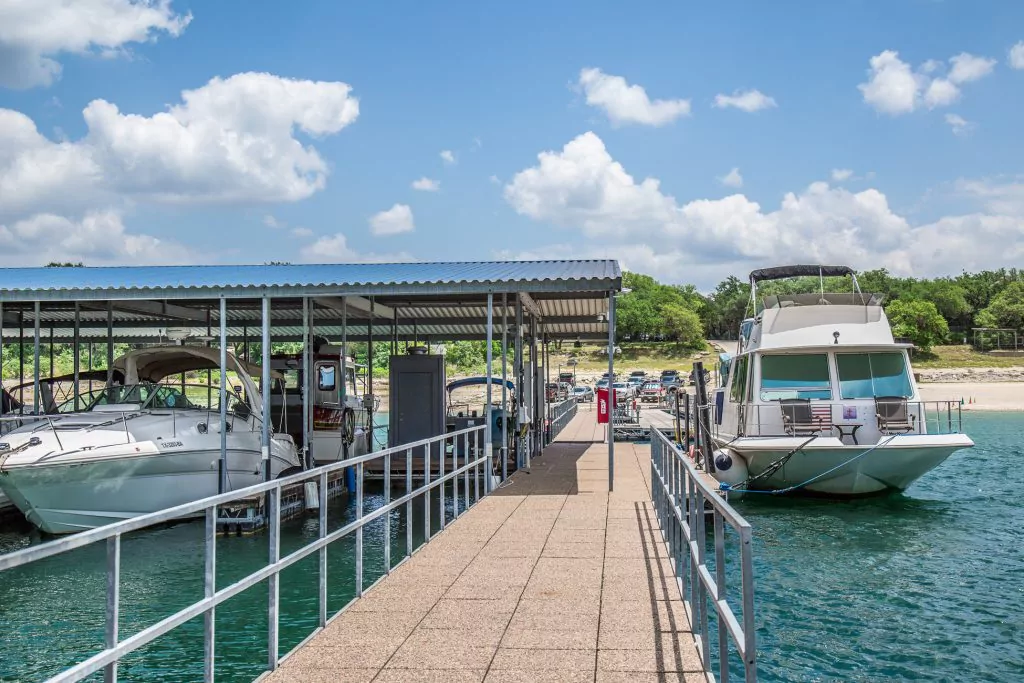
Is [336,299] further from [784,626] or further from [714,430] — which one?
[784,626]

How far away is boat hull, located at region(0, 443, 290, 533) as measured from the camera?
13.6m

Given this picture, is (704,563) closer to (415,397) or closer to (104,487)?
(104,487)

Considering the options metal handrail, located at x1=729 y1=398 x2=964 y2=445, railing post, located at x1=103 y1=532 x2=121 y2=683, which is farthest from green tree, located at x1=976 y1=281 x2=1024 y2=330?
railing post, located at x1=103 y1=532 x2=121 y2=683

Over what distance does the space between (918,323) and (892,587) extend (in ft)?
278

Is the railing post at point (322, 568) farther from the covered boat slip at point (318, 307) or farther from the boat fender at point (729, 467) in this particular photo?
the boat fender at point (729, 467)

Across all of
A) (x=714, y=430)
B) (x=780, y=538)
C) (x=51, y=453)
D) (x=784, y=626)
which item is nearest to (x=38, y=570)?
(x=51, y=453)

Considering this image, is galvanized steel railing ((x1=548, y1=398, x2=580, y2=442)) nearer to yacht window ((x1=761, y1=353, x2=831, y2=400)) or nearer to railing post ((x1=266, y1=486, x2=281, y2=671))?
yacht window ((x1=761, y1=353, x2=831, y2=400))

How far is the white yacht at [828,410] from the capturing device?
1633 cm

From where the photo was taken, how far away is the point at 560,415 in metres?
30.1

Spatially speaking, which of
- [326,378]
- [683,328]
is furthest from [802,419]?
[683,328]

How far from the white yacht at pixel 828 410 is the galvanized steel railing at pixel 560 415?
794cm

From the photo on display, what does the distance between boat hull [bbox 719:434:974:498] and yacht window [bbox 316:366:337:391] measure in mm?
8033

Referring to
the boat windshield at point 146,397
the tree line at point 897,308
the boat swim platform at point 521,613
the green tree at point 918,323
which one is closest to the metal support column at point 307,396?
the boat windshield at point 146,397

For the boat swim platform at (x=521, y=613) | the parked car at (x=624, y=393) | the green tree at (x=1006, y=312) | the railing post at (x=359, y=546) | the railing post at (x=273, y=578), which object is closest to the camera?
the boat swim platform at (x=521, y=613)
